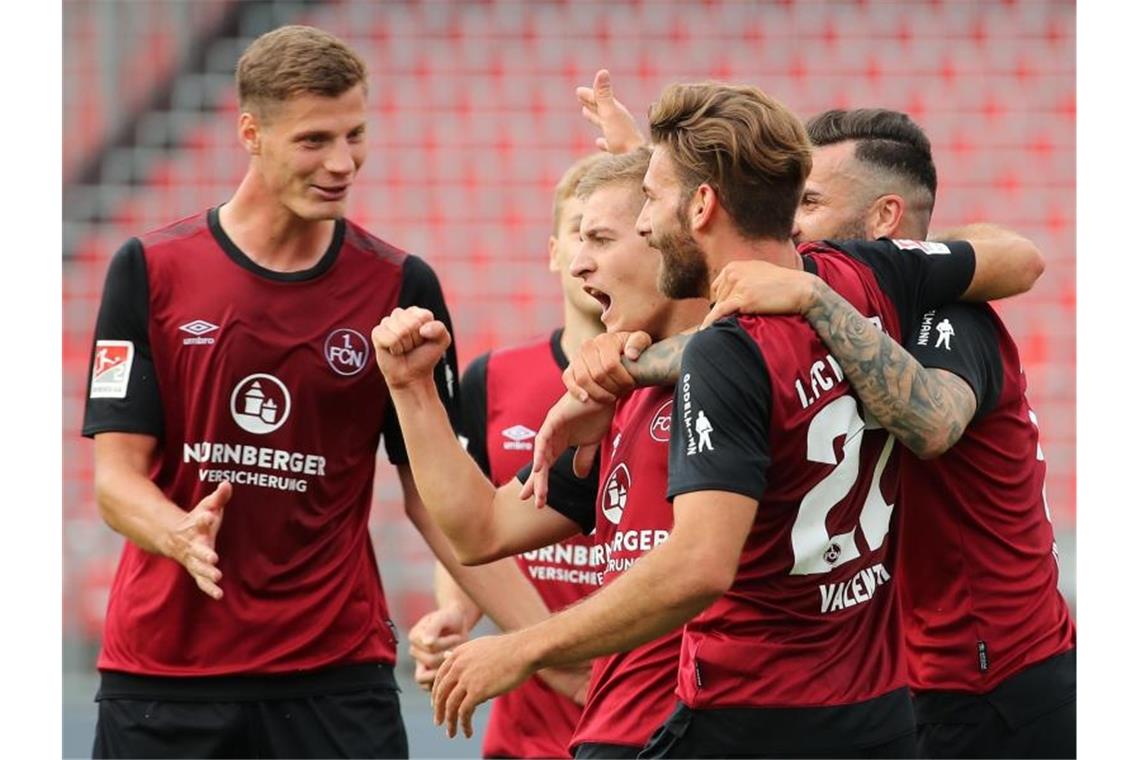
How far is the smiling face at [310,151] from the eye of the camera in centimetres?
445

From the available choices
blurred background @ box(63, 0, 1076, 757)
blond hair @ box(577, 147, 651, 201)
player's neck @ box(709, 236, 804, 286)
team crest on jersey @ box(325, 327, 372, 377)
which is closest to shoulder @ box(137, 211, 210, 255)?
team crest on jersey @ box(325, 327, 372, 377)

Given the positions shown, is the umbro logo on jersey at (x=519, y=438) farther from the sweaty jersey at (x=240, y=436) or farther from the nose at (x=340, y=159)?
the nose at (x=340, y=159)

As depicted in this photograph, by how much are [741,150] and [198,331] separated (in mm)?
1845

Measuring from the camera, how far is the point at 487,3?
36.4 feet

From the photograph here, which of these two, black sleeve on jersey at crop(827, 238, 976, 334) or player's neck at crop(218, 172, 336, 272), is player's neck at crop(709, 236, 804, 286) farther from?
player's neck at crop(218, 172, 336, 272)

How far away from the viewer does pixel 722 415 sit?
2.88 m

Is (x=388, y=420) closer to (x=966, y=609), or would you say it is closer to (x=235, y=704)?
(x=235, y=704)

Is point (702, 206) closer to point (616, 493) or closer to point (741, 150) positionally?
point (741, 150)

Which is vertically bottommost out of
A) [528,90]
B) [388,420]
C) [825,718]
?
[825,718]

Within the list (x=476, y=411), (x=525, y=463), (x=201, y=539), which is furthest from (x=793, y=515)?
(x=476, y=411)

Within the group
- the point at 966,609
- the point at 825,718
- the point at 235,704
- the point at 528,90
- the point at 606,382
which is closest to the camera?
the point at 825,718

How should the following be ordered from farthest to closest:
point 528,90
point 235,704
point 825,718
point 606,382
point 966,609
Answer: point 528,90
point 235,704
point 966,609
point 606,382
point 825,718

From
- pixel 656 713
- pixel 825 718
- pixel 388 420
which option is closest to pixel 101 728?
pixel 388 420

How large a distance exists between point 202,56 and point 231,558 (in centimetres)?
728
